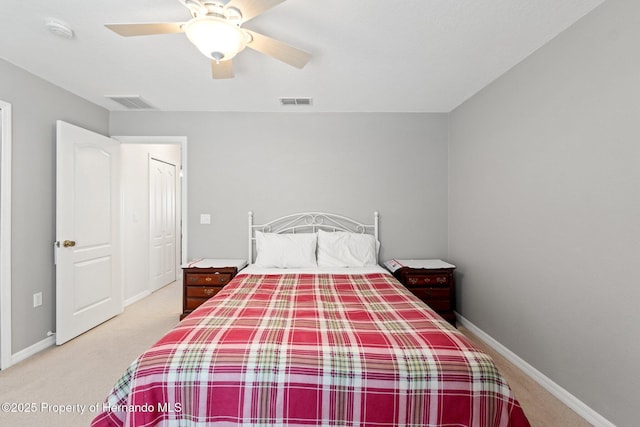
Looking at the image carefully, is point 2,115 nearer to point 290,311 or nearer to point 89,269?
point 89,269

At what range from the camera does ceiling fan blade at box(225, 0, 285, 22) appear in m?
1.42

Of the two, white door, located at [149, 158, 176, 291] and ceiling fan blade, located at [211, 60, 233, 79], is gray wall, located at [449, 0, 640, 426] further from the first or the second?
white door, located at [149, 158, 176, 291]

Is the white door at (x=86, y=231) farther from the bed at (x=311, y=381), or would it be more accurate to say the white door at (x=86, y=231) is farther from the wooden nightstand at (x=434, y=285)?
the wooden nightstand at (x=434, y=285)

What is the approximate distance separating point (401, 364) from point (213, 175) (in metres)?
3.02

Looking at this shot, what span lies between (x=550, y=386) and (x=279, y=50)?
9.51ft

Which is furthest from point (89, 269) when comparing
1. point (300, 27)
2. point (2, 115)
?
point (300, 27)

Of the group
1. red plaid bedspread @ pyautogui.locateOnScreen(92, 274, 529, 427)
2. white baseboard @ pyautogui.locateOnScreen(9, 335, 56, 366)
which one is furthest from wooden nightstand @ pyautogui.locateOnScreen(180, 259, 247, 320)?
red plaid bedspread @ pyautogui.locateOnScreen(92, 274, 529, 427)

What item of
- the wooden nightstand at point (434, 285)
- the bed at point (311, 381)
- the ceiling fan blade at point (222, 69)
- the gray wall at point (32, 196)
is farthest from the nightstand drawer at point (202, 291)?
the ceiling fan blade at point (222, 69)

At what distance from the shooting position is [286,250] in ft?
10.5

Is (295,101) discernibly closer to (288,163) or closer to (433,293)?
(288,163)

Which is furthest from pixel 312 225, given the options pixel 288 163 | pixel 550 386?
pixel 550 386

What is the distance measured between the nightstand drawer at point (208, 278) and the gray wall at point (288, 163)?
52 cm

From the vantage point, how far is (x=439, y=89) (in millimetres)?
2912

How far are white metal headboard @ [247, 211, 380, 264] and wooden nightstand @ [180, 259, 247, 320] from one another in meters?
0.53
